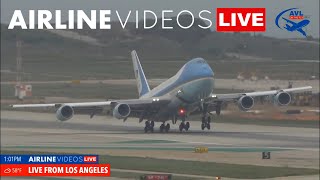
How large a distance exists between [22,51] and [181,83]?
15304 mm

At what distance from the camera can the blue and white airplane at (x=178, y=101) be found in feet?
229

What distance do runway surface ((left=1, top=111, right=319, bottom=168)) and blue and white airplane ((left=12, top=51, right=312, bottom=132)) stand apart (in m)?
1.20

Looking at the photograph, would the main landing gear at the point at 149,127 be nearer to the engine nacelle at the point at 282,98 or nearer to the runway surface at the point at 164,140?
the runway surface at the point at 164,140

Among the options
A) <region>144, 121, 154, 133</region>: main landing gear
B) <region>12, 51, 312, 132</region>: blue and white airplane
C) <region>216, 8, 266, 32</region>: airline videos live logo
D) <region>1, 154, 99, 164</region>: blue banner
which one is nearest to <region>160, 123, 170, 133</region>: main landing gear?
<region>12, 51, 312, 132</region>: blue and white airplane

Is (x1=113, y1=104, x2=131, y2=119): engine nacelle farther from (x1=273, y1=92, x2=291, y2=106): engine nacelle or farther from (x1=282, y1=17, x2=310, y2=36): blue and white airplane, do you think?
(x1=282, y1=17, x2=310, y2=36): blue and white airplane

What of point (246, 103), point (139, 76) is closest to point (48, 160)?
point (246, 103)

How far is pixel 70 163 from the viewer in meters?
41.6

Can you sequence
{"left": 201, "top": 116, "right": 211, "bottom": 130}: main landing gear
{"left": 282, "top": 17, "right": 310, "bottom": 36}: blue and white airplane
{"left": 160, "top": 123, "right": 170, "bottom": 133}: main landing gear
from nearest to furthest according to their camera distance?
1. {"left": 282, "top": 17, "right": 310, "bottom": 36}: blue and white airplane
2. {"left": 201, "top": 116, "right": 211, "bottom": 130}: main landing gear
3. {"left": 160, "top": 123, "right": 170, "bottom": 133}: main landing gear

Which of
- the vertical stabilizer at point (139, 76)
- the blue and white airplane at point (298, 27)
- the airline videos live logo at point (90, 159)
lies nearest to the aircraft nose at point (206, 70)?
the vertical stabilizer at point (139, 76)

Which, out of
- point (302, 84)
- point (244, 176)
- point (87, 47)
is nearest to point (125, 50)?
point (87, 47)

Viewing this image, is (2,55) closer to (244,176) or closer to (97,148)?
(97,148)

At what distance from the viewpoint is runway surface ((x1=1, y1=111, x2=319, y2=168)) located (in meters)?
54.3

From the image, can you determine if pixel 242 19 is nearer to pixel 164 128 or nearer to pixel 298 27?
pixel 298 27

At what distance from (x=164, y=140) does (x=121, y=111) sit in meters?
7.36
